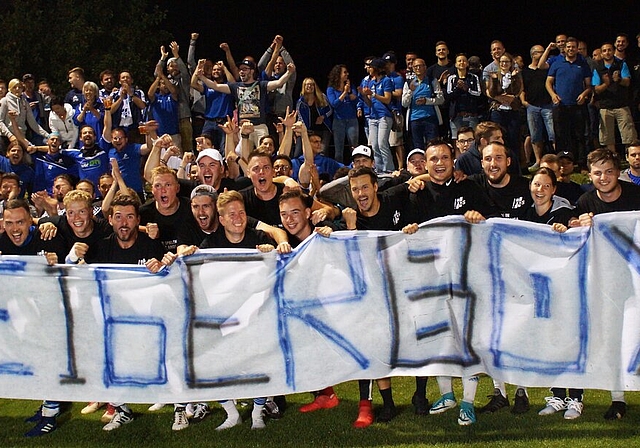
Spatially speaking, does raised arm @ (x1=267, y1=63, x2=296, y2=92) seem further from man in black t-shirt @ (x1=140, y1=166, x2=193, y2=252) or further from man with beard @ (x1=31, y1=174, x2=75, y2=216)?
man in black t-shirt @ (x1=140, y1=166, x2=193, y2=252)

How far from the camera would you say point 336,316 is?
264 inches

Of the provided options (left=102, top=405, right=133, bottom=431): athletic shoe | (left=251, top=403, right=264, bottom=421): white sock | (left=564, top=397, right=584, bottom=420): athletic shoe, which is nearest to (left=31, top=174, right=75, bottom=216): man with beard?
(left=102, top=405, right=133, bottom=431): athletic shoe

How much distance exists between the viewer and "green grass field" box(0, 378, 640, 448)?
6.53 m

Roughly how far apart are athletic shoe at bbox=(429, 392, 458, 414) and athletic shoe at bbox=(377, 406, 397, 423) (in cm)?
29

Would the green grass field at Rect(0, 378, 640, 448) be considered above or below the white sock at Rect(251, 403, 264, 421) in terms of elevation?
below

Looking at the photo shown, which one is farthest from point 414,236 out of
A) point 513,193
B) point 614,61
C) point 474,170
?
point 614,61

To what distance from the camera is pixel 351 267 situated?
22.0 feet

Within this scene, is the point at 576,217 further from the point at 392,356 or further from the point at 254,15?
the point at 254,15

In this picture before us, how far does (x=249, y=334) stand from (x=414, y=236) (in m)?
1.38

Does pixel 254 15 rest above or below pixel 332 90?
above

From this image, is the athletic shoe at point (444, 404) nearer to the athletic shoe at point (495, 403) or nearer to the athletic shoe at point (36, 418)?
the athletic shoe at point (495, 403)

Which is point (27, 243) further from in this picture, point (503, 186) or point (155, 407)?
point (503, 186)

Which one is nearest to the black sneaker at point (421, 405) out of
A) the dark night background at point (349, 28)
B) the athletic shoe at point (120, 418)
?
the athletic shoe at point (120, 418)

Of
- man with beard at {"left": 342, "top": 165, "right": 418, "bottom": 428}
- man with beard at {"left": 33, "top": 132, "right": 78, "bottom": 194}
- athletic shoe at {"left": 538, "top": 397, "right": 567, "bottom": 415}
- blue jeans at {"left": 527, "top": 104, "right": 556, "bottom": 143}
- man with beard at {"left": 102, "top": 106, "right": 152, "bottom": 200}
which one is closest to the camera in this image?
athletic shoe at {"left": 538, "top": 397, "right": 567, "bottom": 415}
